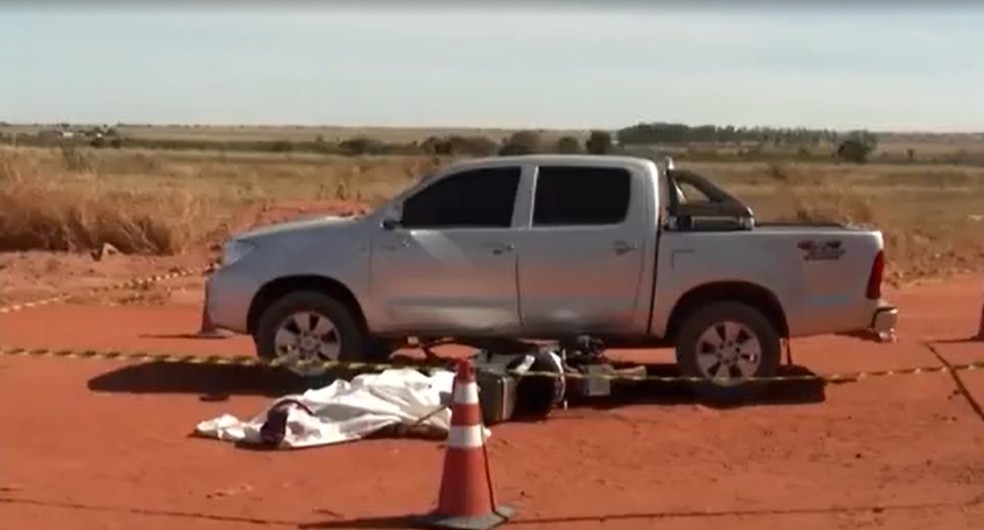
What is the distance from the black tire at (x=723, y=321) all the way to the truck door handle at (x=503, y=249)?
1.43 m

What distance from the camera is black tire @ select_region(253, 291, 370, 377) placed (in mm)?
13570

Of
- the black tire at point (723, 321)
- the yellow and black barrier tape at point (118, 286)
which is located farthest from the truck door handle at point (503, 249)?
the yellow and black barrier tape at point (118, 286)

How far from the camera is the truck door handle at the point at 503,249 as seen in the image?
43.5ft

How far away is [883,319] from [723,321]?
48.4 inches

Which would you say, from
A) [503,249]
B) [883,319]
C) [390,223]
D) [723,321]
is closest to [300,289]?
[390,223]

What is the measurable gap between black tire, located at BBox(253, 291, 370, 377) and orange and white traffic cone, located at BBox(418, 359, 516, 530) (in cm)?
453

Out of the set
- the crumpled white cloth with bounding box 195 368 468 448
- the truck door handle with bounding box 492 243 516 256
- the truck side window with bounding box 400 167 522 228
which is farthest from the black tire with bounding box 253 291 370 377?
the crumpled white cloth with bounding box 195 368 468 448

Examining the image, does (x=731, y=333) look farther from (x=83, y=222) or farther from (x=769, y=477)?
(x=83, y=222)

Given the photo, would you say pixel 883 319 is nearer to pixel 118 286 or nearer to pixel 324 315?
pixel 324 315

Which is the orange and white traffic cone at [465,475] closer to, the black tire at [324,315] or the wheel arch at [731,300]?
the wheel arch at [731,300]

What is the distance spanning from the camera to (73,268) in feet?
83.1

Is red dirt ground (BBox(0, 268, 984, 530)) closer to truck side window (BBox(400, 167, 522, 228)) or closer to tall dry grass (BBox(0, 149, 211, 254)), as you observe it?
truck side window (BBox(400, 167, 522, 228))

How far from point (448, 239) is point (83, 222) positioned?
15451 millimetres

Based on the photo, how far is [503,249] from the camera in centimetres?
1327
